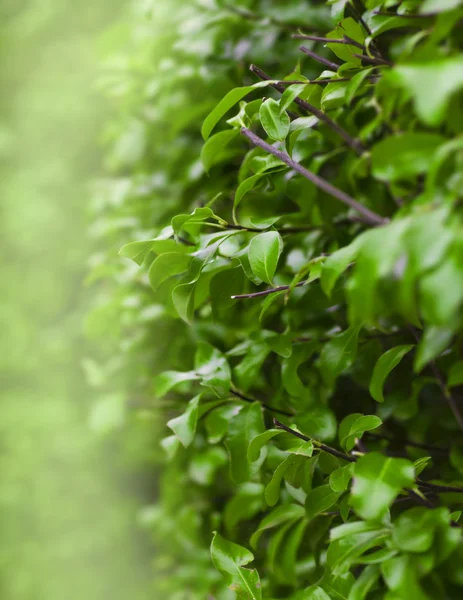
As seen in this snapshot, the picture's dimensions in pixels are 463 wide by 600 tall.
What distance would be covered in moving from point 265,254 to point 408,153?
0.19 meters

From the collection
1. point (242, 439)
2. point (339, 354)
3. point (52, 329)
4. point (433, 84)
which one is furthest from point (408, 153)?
point (52, 329)

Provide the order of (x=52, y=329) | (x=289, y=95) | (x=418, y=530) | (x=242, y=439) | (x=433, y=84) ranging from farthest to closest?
(x=52, y=329), (x=242, y=439), (x=289, y=95), (x=418, y=530), (x=433, y=84)

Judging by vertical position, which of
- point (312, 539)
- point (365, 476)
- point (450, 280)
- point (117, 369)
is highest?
point (450, 280)

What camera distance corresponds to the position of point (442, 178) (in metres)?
0.34

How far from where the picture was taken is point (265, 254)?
1.69ft

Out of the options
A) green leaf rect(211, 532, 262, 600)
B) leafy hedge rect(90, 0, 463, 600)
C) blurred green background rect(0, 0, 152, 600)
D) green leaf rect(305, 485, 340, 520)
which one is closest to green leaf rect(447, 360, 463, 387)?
leafy hedge rect(90, 0, 463, 600)

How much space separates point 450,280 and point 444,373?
39 cm

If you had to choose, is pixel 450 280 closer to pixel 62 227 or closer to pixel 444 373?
pixel 444 373

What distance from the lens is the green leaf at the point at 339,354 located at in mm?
575

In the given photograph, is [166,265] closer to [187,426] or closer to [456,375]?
[187,426]

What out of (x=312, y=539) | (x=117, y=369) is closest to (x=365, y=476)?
(x=312, y=539)

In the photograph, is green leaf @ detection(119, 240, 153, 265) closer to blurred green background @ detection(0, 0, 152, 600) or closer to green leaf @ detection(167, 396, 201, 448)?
green leaf @ detection(167, 396, 201, 448)

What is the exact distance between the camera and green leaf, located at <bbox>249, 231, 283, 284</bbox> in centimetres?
51

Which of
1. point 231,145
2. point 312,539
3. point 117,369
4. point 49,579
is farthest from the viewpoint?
point 49,579
